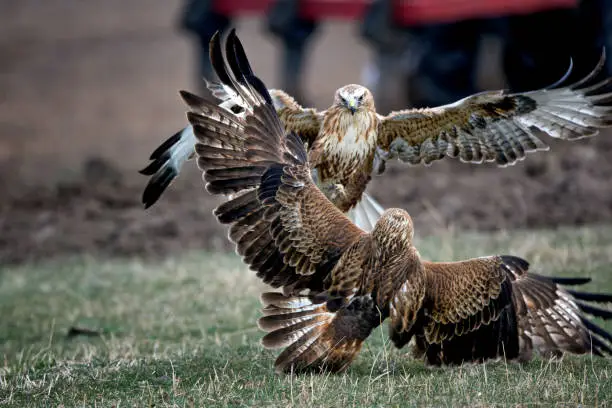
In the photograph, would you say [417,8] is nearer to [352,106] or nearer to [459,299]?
[352,106]

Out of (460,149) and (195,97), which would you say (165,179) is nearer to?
→ (195,97)

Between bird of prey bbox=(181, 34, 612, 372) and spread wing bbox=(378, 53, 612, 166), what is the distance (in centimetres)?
157

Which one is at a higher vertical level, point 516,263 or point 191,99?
point 191,99

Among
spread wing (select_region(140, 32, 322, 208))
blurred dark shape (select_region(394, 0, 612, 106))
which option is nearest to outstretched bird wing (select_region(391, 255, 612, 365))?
spread wing (select_region(140, 32, 322, 208))

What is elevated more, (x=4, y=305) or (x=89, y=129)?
(x=89, y=129)

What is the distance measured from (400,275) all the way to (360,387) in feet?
2.18

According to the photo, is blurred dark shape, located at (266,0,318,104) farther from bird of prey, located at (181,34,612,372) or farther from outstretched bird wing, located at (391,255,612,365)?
outstretched bird wing, located at (391,255,612,365)

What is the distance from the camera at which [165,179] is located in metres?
7.85

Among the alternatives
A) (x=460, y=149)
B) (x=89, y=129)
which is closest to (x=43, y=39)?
(x=89, y=129)

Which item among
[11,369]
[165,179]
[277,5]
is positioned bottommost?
[11,369]

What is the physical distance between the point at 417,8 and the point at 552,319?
10.1 meters

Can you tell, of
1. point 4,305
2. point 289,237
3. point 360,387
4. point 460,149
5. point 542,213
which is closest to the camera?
point 360,387

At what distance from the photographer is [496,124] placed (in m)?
8.34

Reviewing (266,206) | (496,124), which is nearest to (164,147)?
(266,206)
